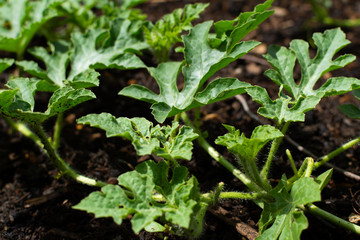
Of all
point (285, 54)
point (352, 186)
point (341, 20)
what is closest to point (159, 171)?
point (285, 54)

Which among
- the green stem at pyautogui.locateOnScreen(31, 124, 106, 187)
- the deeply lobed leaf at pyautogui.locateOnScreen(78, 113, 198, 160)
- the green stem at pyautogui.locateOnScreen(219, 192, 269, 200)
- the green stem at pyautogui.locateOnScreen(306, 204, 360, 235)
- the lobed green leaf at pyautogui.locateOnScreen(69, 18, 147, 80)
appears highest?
the lobed green leaf at pyautogui.locateOnScreen(69, 18, 147, 80)

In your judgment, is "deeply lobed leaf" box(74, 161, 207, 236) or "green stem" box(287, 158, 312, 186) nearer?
"deeply lobed leaf" box(74, 161, 207, 236)

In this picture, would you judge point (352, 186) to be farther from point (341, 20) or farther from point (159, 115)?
point (341, 20)

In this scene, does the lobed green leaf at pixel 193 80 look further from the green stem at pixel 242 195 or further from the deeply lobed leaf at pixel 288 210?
the deeply lobed leaf at pixel 288 210

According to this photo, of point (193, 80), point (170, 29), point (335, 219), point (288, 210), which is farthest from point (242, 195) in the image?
point (170, 29)

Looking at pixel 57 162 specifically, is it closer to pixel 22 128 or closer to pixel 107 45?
pixel 22 128

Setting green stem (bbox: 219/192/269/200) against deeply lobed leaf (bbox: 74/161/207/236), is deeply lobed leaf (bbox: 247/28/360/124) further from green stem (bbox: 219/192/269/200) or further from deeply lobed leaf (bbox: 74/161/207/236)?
deeply lobed leaf (bbox: 74/161/207/236)

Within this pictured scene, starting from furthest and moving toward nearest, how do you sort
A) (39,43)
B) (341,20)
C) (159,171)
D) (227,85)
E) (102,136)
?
(341,20)
(39,43)
(102,136)
(227,85)
(159,171)

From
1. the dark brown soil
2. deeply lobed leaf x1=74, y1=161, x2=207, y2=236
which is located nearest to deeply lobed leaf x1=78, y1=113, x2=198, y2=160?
deeply lobed leaf x1=74, y1=161, x2=207, y2=236

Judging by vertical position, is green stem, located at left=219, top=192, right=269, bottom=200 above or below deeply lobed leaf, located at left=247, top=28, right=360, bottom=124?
below
